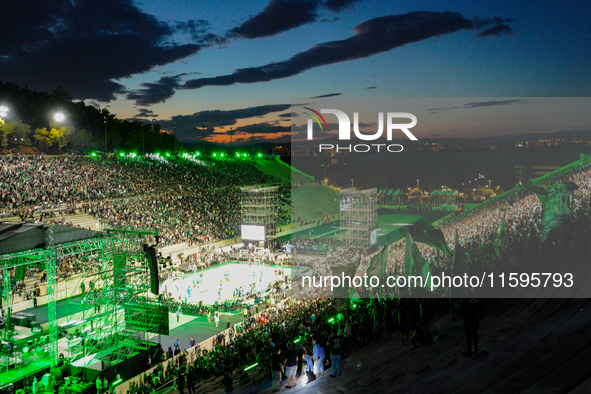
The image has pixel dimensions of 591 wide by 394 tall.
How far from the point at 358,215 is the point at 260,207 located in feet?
58.7

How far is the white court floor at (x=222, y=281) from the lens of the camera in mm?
24312

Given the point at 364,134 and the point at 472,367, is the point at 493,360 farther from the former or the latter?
the point at 364,134

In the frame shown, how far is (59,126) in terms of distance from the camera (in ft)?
169

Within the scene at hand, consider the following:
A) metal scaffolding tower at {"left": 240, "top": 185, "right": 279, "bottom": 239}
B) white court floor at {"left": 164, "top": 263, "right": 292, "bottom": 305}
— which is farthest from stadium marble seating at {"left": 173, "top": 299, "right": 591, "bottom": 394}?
metal scaffolding tower at {"left": 240, "top": 185, "right": 279, "bottom": 239}

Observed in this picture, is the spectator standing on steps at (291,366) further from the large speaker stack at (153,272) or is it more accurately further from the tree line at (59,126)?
the tree line at (59,126)

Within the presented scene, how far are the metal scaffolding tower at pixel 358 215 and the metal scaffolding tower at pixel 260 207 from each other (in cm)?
1488

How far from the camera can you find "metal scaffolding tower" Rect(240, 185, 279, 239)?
3850 cm

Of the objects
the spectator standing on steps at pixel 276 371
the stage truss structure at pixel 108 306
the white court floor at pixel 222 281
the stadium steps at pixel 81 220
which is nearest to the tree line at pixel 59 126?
the stadium steps at pixel 81 220

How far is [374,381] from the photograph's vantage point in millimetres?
6738

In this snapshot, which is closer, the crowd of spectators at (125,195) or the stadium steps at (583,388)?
the stadium steps at (583,388)

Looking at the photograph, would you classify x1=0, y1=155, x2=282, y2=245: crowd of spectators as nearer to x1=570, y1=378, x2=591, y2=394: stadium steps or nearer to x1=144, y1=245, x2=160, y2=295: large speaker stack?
x1=144, y1=245, x2=160, y2=295: large speaker stack

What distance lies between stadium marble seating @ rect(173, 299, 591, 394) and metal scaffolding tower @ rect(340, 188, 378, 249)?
11320 millimetres

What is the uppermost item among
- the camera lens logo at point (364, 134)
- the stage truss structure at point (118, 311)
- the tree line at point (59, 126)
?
the tree line at point (59, 126)

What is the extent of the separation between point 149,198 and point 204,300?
652 inches
